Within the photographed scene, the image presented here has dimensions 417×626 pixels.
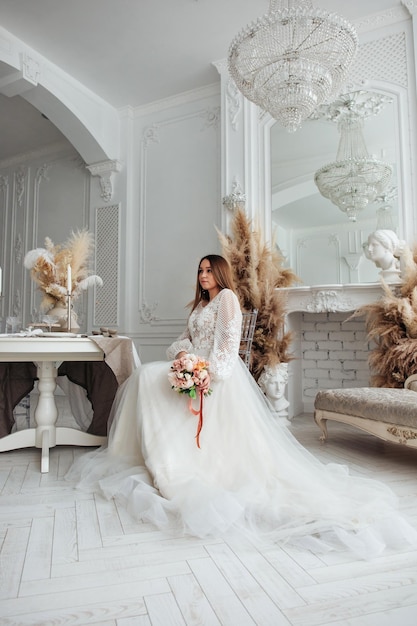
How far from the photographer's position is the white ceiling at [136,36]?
3828mm

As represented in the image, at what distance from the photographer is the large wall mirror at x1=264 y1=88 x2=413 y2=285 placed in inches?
152

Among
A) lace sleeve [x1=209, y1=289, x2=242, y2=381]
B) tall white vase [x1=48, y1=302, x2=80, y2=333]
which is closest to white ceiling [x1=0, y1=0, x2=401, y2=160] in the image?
tall white vase [x1=48, y1=302, x2=80, y2=333]

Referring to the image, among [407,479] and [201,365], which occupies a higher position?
[201,365]

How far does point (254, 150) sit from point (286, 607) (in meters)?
4.01

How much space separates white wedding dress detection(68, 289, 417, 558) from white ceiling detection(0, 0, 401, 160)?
2.95 m

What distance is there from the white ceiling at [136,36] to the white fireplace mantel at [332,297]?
2443 millimetres

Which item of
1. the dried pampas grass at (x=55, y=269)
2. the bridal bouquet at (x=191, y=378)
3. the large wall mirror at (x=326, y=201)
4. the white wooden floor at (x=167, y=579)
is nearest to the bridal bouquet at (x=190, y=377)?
the bridal bouquet at (x=191, y=378)

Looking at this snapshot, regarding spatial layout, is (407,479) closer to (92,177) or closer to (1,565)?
(1,565)

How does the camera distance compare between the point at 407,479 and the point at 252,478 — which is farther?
the point at 407,479

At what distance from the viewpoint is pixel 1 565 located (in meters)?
1.47

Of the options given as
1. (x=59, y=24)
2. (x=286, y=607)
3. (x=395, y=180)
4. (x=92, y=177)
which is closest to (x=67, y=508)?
(x=286, y=607)

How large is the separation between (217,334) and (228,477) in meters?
0.72

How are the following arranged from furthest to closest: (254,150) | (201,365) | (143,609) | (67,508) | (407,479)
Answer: (254,150)
(407,479)
(201,365)
(67,508)
(143,609)

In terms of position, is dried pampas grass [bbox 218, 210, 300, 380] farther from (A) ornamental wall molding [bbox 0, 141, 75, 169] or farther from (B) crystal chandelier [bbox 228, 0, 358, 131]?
(A) ornamental wall molding [bbox 0, 141, 75, 169]
